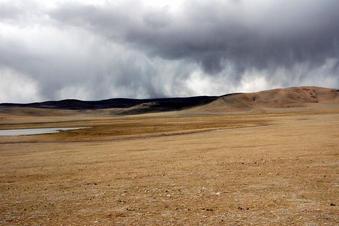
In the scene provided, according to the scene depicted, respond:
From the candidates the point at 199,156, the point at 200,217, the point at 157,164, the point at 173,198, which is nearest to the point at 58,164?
the point at 157,164

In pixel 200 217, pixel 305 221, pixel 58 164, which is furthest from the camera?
pixel 58 164

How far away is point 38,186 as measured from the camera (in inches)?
701

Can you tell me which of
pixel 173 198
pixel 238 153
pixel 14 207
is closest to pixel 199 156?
pixel 238 153

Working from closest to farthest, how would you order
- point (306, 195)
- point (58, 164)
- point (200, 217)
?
point (200, 217)
point (306, 195)
point (58, 164)

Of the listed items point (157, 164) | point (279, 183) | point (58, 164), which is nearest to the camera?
point (279, 183)

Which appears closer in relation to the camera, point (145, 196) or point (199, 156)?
point (145, 196)

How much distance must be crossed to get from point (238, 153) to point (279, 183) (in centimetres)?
1078

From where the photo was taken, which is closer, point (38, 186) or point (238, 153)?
point (38, 186)

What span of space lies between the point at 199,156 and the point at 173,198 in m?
12.5

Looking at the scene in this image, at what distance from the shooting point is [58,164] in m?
25.6

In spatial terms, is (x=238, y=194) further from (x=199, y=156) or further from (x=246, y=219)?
(x=199, y=156)

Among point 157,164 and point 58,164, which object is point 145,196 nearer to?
point 157,164

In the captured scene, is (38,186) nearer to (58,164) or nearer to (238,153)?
(58,164)

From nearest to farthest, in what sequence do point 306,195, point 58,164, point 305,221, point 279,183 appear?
point 305,221 → point 306,195 → point 279,183 → point 58,164
